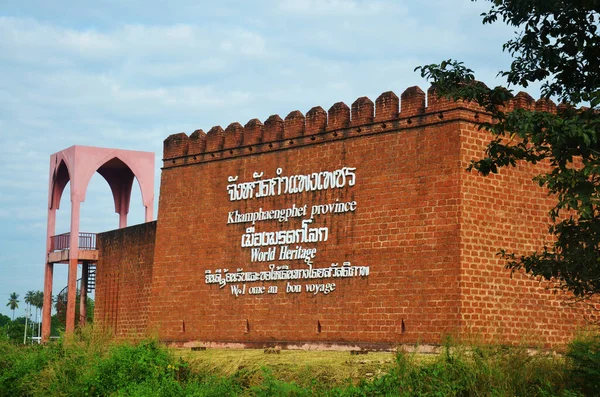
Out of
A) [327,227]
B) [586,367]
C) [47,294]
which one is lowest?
[586,367]

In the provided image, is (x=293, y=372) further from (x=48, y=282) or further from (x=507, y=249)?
(x=48, y=282)

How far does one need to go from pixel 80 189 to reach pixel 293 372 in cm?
1463

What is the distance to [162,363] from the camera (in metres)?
17.8

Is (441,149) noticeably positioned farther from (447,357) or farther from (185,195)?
(185,195)

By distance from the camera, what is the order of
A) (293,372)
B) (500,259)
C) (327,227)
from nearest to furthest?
(293,372)
(500,259)
(327,227)

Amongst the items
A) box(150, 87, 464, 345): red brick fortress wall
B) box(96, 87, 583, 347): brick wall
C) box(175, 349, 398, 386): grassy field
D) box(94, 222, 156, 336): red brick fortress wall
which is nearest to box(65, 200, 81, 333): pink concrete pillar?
box(94, 222, 156, 336): red brick fortress wall

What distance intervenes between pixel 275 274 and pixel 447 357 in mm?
7370

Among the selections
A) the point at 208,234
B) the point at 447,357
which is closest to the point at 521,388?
the point at 447,357

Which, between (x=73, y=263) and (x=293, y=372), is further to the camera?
(x=73, y=263)

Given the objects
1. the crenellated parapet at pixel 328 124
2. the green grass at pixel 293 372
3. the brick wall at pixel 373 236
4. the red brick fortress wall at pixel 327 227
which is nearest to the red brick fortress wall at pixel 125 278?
the red brick fortress wall at pixel 327 227

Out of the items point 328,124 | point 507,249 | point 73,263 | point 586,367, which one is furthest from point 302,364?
point 73,263

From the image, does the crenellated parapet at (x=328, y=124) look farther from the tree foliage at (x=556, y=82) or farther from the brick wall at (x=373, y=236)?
the tree foliage at (x=556, y=82)

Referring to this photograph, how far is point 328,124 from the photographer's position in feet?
67.2

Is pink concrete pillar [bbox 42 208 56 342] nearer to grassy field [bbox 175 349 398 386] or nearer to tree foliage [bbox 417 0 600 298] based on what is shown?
grassy field [bbox 175 349 398 386]
